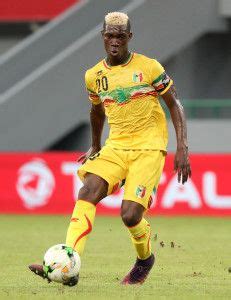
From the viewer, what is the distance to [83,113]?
25031 mm

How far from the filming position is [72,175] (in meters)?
20.3

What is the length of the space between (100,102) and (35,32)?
57.9 feet

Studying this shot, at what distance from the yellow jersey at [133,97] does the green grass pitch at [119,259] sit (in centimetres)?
122

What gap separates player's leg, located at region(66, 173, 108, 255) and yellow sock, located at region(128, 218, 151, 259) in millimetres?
403

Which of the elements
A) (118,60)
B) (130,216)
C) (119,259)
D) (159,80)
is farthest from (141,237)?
(119,259)

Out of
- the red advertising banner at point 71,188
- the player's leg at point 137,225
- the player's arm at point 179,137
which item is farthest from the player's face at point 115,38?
the red advertising banner at point 71,188

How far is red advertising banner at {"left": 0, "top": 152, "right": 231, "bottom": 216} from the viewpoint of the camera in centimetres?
2000

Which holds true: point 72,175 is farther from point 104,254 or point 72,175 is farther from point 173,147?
point 104,254

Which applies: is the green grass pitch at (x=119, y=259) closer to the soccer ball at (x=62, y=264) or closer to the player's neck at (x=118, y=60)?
the soccer ball at (x=62, y=264)

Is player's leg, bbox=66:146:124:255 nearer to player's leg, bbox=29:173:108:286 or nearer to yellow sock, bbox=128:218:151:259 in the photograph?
player's leg, bbox=29:173:108:286

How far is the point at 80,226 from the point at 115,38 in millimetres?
1528

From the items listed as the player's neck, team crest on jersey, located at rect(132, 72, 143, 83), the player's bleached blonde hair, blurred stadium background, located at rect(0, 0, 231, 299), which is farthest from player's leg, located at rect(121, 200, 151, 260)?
blurred stadium background, located at rect(0, 0, 231, 299)

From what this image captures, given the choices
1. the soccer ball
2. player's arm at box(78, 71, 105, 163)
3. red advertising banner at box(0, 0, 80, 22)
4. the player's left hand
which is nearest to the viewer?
the soccer ball

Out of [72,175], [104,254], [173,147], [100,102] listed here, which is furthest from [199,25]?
[100,102]
